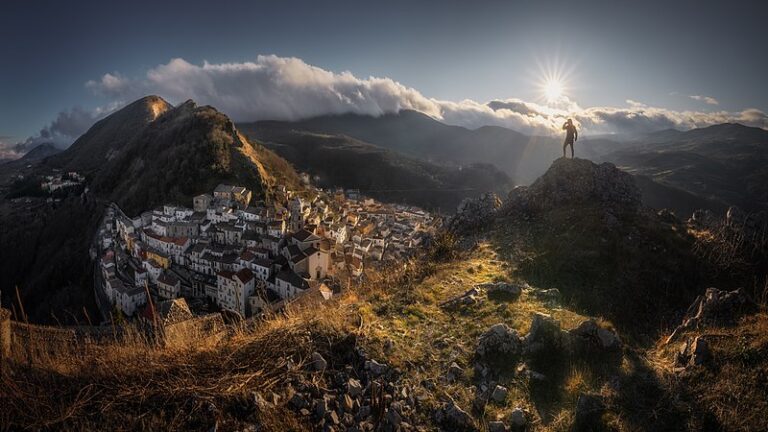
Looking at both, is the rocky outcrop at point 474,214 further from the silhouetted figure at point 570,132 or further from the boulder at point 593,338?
the boulder at point 593,338

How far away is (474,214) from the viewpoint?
17.5 m

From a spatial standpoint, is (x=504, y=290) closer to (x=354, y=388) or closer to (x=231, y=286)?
(x=354, y=388)

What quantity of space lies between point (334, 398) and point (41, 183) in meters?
138

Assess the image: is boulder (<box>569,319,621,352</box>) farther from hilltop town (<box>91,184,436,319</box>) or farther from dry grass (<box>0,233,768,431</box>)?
hilltop town (<box>91,184,436,319</box>)

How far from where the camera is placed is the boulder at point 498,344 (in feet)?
18.0

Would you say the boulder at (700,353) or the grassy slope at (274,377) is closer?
the grassy slope at (274,377)

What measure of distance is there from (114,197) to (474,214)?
80966 millimetres

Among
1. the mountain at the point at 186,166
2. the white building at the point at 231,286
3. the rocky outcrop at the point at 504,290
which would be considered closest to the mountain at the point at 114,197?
the mountain at the point at 186,166

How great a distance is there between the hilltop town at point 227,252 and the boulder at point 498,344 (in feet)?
78.0

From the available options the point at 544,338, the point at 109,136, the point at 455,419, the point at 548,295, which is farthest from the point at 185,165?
the point at 109,136

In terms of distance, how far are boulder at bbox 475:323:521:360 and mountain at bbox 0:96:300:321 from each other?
177ft

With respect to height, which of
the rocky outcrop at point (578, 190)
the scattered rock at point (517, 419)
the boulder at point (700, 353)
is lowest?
the scattered rock at point (517, 419)

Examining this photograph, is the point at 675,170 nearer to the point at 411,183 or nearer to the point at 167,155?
the point at 411,183

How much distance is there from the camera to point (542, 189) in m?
16.5
